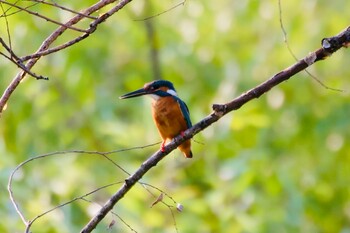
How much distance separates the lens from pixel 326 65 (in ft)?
23.2

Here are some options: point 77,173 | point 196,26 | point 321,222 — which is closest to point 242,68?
point 196,26

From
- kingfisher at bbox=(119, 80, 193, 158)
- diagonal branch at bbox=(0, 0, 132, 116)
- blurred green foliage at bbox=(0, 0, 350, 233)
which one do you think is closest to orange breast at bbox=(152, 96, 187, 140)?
kingfisher at bbox=(119, 80, 193, 158)

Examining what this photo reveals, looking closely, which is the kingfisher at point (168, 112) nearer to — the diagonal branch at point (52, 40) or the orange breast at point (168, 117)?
the orange breast at point (168, 117)

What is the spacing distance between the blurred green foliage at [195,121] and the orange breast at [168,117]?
92 cm

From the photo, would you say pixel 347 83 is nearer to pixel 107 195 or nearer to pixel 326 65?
pixel 326 65

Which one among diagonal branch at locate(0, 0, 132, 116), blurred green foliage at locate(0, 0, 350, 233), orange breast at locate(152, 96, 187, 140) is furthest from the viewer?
blurred green foliage at locate(0, 0, 350, 233)

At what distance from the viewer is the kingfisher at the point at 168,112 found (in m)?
4.13

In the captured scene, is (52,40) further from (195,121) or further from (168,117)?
(195,121)

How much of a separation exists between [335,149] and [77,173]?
2.39 m

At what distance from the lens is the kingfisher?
413 cm

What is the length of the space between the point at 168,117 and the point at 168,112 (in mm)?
56

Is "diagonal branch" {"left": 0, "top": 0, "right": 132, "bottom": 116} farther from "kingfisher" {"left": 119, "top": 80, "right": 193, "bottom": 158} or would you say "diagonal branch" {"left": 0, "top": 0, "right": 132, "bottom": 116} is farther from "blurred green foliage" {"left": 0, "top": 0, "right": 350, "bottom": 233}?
"blurred green foliage" {"left": 0, "top": 0, "right": 350, "bottom": 233}

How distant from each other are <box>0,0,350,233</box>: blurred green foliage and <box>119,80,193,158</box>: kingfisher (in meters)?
0.91

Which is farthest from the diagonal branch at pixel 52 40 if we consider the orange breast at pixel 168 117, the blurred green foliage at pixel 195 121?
the blurred green foliage at pixel 195 121
